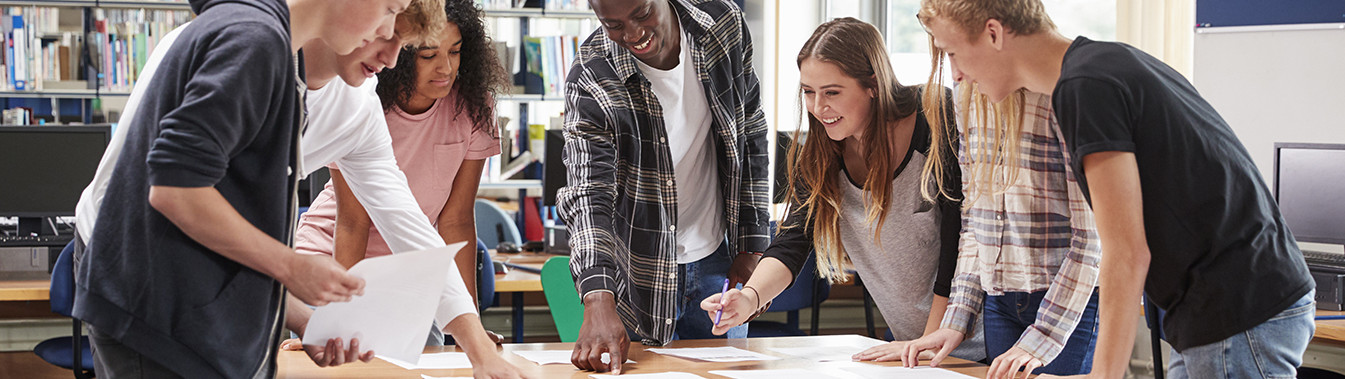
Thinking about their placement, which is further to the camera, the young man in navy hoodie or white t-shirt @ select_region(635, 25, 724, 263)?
white t-shirt @ select_region(635, 25, 724, 263)

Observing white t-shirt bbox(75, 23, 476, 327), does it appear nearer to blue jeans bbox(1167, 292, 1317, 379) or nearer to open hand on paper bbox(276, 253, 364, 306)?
open hand on paper bbox(276, 253, 364, 306)

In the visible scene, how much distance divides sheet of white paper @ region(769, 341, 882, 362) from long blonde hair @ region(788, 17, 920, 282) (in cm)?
14

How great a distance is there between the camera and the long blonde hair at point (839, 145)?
1812 mm

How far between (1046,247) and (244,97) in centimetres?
118

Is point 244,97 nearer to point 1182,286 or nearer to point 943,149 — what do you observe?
point 1182,286

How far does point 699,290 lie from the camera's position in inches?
78.9

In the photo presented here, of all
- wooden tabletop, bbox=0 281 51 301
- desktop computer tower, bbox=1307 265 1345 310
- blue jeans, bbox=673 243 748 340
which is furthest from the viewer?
wooden tabletop, bbox=0 281 51 301

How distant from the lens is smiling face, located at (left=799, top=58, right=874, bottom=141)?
71.2 inches

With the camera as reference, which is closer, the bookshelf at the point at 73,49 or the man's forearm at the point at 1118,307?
the man's forearm at the point at 1118,307

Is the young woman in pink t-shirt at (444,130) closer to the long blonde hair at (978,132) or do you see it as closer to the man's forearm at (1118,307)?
the long blonde hair at (978,132)

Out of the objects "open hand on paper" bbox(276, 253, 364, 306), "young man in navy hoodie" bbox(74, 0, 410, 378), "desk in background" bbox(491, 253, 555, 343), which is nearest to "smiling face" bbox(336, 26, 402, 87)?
"young man in navy hoodie" bbox(74, 0, 410, 378)

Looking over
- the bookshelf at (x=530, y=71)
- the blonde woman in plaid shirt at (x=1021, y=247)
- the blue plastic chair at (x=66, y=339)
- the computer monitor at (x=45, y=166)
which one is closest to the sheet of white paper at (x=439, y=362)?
the blonde woman in plaid shirt at (x=1021, y=247)

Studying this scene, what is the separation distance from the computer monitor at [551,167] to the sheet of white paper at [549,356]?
6.89 ft

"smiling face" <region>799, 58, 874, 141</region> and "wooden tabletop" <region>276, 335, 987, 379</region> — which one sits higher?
"smiling face" <region>799, 58, 874, 141</region>
